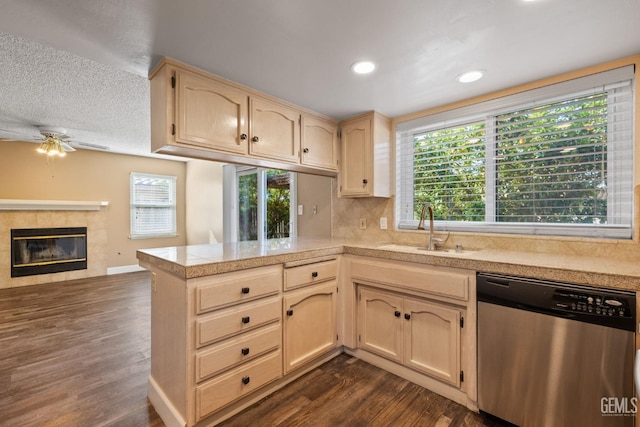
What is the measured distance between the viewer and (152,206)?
598 centimetres

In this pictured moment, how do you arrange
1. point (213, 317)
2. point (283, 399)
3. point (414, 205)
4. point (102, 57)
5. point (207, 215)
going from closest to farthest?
point (213, 317) < point (102, 57) < point (283, 399) < point (414, 205) < point (207, 215)

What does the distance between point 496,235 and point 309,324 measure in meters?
1.56

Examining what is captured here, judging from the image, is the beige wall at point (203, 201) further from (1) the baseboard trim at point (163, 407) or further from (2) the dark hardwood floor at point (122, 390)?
(1) the baseboard trim at point (163, 407)

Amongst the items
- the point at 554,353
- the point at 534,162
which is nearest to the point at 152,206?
the point at 534,162

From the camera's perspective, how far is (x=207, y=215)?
583 centimetres

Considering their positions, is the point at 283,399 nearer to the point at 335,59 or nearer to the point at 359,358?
the point at 359,358

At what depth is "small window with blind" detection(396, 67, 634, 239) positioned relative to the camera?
1.78m

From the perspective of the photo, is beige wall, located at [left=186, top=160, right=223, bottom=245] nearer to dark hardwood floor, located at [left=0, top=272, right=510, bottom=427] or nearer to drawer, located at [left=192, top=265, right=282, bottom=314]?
dark hardwood floor, located at [left=0, top=272, right=510, bottom=427]

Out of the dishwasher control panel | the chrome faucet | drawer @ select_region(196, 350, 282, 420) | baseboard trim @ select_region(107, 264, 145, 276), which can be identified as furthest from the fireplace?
the dishwasher control panel

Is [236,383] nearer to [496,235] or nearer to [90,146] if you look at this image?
[496,235]

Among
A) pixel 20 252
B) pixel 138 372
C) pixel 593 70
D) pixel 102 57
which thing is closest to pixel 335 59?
pixel 102 57

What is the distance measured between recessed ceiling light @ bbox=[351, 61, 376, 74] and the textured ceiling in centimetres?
5

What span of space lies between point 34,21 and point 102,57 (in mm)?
332

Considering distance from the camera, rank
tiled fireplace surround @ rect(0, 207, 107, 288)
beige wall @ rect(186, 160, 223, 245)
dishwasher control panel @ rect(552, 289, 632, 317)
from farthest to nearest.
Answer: beige wall @ rect(186, 160, 223, 245) < tiled fireplace surround @ rect(0, 207, 107, 288) < dishwasher control panel @ rect(552, 289, 632, 317)
